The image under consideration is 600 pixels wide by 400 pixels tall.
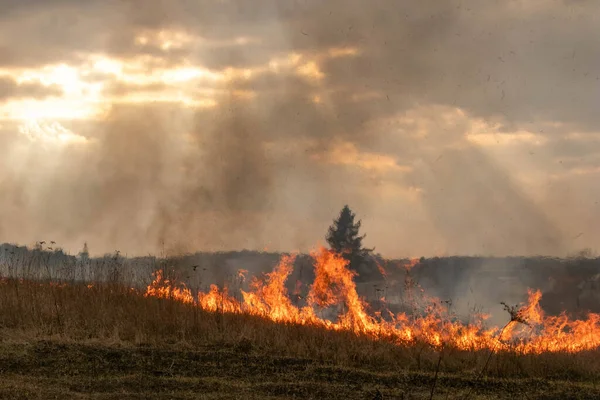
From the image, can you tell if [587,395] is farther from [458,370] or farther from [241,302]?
[241,302]

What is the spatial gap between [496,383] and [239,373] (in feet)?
14.3

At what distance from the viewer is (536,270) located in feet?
114

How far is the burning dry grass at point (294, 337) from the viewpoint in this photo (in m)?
12.4

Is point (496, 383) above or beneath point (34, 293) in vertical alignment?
beneath

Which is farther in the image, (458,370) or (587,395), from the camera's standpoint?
(458,370)

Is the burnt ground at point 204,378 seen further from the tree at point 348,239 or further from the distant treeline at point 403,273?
the tree at point 348,239

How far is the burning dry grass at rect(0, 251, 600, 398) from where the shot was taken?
488 inches

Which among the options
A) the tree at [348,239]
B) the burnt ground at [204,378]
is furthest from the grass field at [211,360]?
the tree at [348,239]

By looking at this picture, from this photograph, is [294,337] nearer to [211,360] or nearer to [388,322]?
[211,360]

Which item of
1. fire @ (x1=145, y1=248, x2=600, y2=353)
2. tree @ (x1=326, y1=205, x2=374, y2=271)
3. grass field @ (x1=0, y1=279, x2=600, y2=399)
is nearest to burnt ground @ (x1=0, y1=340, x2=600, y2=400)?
grass field @ (x1=0, y1=279, x2=600, y2=399)

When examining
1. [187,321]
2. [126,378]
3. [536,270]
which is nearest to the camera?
[126,378]

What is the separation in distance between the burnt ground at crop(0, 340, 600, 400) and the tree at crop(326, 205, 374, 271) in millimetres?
46274

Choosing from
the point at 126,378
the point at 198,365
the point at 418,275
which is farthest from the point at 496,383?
the point at 418,275

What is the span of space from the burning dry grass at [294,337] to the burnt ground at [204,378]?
0.07 metres
